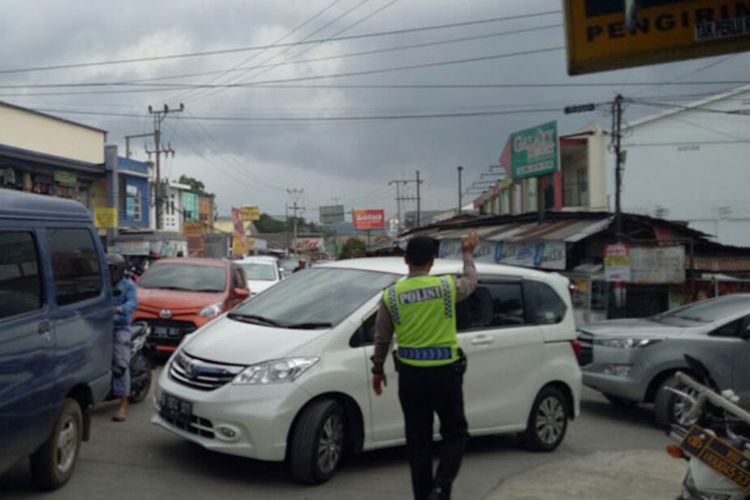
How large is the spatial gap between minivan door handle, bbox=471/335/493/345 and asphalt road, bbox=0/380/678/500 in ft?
3.55

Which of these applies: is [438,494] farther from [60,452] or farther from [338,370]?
[60,452]

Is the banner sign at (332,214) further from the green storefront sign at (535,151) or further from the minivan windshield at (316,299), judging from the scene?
the minivan windshield at (316,299)

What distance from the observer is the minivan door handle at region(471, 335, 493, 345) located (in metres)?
6.44

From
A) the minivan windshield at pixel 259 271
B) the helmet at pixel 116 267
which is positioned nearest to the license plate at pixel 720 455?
the helmet at pixel 116 267

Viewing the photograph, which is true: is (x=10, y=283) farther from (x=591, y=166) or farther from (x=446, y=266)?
(x=591, y=166)

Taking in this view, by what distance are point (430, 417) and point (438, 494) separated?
499mm

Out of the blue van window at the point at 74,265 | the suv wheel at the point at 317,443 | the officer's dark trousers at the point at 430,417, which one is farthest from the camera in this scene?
the suv wheel at the point at 317,443

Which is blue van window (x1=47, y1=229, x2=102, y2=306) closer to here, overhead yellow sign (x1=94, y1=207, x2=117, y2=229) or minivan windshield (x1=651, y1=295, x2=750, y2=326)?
minivan windshield (x1=651, y1=295, x2=750, y2=326)

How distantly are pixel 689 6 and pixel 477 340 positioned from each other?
3.19 m

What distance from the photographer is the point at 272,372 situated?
5414mm

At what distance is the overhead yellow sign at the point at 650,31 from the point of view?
5461 millimetres

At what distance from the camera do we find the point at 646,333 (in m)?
8.82

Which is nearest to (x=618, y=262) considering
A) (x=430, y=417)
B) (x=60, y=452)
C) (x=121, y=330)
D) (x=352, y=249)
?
(x=121, y=330)

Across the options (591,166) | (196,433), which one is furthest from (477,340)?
(591,166)
